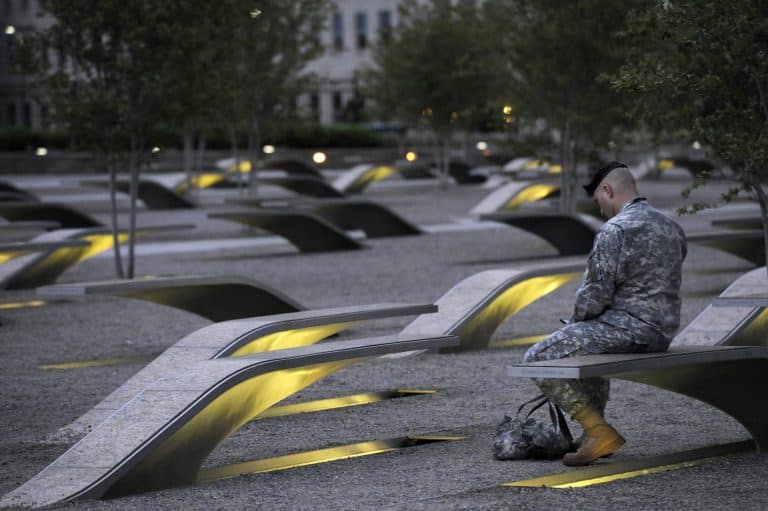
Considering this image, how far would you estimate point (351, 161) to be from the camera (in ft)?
187

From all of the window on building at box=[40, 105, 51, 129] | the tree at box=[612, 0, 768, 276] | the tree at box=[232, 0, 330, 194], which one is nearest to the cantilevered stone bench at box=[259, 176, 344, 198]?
the tree at box=[232, 0, 330, 194]

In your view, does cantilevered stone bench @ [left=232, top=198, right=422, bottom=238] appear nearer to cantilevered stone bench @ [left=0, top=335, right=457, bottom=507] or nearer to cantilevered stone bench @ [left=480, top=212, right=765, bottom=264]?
cantilevered stone bench @ [left=480, top=212, right=765, bottom=264]

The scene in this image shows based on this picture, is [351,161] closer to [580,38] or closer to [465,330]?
[580,38]

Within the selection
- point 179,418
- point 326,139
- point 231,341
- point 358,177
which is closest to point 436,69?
point 358,177

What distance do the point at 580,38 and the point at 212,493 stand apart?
59.6 ft

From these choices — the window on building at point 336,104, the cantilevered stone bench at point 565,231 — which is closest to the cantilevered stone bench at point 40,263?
the cantilevered stone bench at point 565,231

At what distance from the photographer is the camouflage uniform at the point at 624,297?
23.5ft

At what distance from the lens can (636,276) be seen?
717 cm

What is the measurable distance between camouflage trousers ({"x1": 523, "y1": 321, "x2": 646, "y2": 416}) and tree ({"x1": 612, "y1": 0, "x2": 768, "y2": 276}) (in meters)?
2.38

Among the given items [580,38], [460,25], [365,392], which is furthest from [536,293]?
[460,25]

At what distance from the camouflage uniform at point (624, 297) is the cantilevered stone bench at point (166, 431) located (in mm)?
1297

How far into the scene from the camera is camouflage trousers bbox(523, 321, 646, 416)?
7.19 meters

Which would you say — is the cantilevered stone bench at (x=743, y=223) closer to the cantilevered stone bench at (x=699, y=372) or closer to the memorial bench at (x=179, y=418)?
the memorial bench at (x=179, y=418)

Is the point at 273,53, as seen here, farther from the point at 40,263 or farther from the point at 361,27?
the point at 361,27
